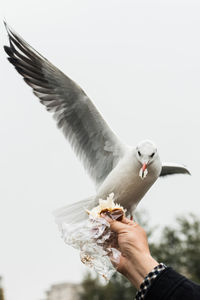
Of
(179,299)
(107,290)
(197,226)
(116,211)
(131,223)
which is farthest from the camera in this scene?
(107,290)

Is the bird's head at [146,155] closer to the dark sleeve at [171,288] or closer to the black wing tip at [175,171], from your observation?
the black wing tip at [175,171]

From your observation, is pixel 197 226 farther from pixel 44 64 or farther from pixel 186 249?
pixel 44 64

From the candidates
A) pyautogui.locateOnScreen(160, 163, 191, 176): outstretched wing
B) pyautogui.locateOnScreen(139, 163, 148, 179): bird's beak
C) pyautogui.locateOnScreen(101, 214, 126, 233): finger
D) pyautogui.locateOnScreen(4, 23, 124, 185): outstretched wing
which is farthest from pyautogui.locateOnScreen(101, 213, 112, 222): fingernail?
pyautogui.locateOnScreen(160, 163, 191, 176): outstretched wing

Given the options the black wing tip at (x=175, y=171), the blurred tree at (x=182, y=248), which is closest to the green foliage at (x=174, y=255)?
the blurred tree at (x=182, y=248)

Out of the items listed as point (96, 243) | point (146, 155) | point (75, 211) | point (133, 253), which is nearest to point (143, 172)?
point (146, 155)

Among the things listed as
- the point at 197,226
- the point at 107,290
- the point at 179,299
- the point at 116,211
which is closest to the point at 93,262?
the point at 116,211
